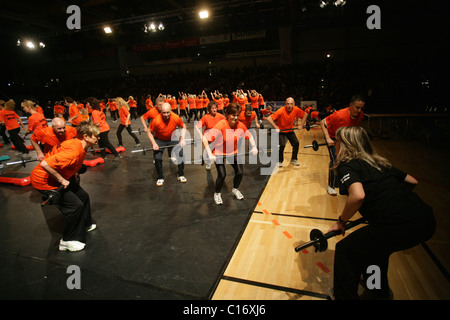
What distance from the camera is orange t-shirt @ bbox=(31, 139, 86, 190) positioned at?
262 cm

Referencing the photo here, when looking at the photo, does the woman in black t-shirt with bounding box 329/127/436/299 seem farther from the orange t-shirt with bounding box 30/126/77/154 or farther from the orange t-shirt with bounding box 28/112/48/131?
the orange t-shirt with bounding box 28/112/48/131

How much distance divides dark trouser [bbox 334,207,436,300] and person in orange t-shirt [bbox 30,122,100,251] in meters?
2.86

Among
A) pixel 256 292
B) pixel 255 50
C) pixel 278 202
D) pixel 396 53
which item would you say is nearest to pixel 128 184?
pixel 278 202

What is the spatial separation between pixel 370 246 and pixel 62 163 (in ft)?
10.1

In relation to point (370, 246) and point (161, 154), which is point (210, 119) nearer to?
point (161, 154)

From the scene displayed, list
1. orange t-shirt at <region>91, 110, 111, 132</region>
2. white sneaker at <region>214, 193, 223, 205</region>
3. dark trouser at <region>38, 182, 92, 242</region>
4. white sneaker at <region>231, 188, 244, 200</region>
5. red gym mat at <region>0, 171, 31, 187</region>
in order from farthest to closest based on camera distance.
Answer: orange t-shirt at <region>91, 110, 111, 132</region> → red gym mat at <region>0, 171, 31, 187</region> → white sneaker at <region>231, 188, 244, 200</region> → white sneaker at <region>214, 193, 223, 205</region> → dark trouser at <region>38, 182, 92, 242</region>

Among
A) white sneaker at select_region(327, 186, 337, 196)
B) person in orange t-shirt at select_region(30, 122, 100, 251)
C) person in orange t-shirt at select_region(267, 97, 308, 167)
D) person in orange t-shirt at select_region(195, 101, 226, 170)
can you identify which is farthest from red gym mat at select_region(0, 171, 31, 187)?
white sneaker at select_region(327, 186, 337, 196)

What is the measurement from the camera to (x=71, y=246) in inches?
117

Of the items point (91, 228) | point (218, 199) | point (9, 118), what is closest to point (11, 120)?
point (9, 118)

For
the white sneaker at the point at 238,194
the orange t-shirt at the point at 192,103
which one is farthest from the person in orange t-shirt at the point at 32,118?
the orange t-shirt at the point at 192,103

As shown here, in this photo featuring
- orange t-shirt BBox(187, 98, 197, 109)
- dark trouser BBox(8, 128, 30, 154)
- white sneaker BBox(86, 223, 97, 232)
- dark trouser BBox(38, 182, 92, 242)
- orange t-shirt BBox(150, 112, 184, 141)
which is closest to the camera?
dark trouser BBox(38, 182, 92, 242)

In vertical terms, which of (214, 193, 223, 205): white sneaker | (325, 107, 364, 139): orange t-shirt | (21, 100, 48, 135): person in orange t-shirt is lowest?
(214, 193, 223, 205): white sneaker
